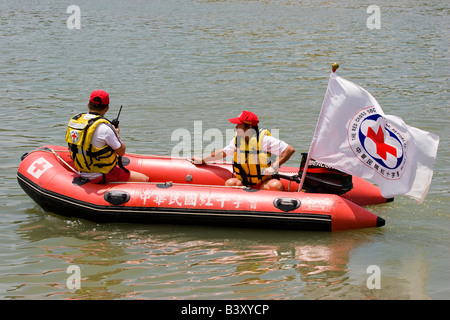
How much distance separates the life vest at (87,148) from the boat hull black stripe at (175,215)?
37 cm

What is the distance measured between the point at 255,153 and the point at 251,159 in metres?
0.07

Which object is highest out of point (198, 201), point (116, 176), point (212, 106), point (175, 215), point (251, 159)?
point (212, 106)

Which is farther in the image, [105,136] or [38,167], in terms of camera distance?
[38,167]

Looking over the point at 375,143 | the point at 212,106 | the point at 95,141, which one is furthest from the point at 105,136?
the point at 212,106

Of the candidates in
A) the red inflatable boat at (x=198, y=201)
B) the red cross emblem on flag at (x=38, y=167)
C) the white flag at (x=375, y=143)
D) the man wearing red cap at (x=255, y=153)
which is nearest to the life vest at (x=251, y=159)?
the man wearing red cap at (x=255, y=153)

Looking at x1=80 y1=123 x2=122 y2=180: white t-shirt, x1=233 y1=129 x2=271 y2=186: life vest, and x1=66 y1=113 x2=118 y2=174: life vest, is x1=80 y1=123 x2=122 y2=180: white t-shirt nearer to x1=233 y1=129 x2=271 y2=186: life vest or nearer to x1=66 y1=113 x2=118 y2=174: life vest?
x1=66 y1=113 x2=118 y2=174: life vest

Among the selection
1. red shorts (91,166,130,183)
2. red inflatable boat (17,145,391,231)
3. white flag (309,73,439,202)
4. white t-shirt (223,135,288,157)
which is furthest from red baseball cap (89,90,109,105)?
white flag (309,73,439,202)

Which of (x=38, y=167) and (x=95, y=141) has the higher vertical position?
(x=95, y=141)

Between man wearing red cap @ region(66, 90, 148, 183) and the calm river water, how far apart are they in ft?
1.79

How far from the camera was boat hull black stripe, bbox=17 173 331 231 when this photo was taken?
5969 millimetres

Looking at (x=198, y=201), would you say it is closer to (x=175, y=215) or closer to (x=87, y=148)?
(x=175, y=215)

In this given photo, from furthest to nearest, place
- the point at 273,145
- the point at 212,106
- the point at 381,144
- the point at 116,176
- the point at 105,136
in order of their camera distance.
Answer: the point at 212,106 < the point at 116,176 < the point at 273,145 < the point at 105,136 < the point at 381,144

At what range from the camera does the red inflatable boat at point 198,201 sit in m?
5.98

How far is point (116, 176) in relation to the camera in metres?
6.44
